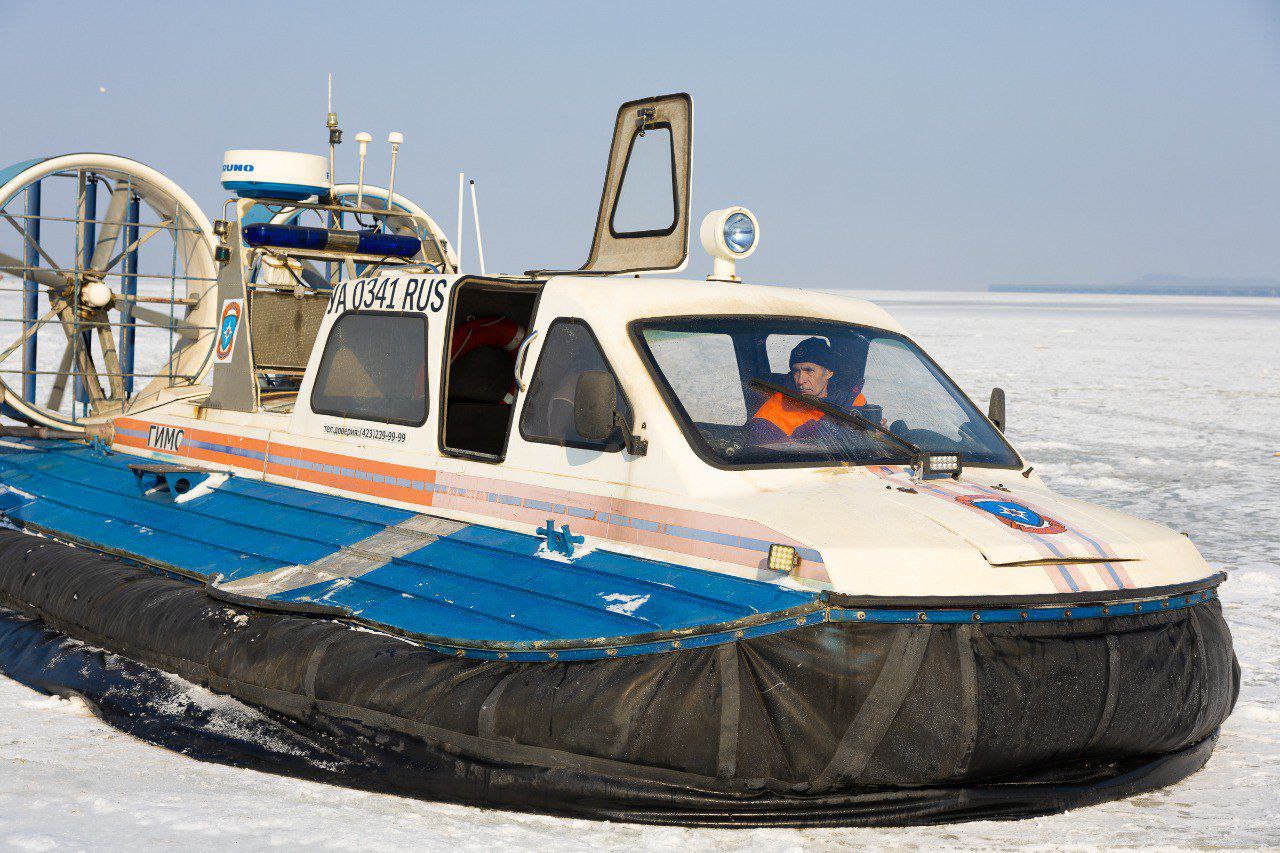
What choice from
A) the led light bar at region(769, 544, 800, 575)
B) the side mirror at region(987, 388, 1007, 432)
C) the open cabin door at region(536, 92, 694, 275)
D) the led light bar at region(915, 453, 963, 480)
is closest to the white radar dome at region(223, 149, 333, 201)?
the open cabin door at region(536, 92, 694, 275)

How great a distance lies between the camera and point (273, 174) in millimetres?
6379

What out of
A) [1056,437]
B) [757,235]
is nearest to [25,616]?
[757,235]

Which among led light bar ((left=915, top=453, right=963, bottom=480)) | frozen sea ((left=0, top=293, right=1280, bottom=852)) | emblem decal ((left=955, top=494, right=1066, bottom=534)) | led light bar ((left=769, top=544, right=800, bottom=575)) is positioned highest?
led light bar ((left=915, top=453, right=963, bottom=480))

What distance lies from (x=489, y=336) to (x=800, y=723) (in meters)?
2.18

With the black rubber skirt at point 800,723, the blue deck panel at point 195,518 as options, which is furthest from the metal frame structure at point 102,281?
the black rubber skirt at point 800,723

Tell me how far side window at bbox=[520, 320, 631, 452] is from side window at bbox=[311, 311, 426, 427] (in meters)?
0.56

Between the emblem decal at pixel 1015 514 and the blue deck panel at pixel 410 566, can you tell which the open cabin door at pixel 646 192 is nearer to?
the blue deck panel at pixel 410 566

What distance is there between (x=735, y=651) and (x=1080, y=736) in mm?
932

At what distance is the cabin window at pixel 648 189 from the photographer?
207 inches

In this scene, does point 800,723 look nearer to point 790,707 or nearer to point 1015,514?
point 790,707

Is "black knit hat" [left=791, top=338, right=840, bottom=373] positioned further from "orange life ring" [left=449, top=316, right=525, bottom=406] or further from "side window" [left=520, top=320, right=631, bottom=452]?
"orange life ring" [left=449, top=316, right=525, bottom=406]

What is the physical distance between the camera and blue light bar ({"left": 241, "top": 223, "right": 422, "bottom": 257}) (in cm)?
581

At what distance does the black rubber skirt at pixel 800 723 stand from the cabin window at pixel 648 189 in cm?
201

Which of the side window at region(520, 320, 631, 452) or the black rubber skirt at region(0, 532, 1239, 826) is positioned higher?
the side window at region(520, 320, 631, 452)
